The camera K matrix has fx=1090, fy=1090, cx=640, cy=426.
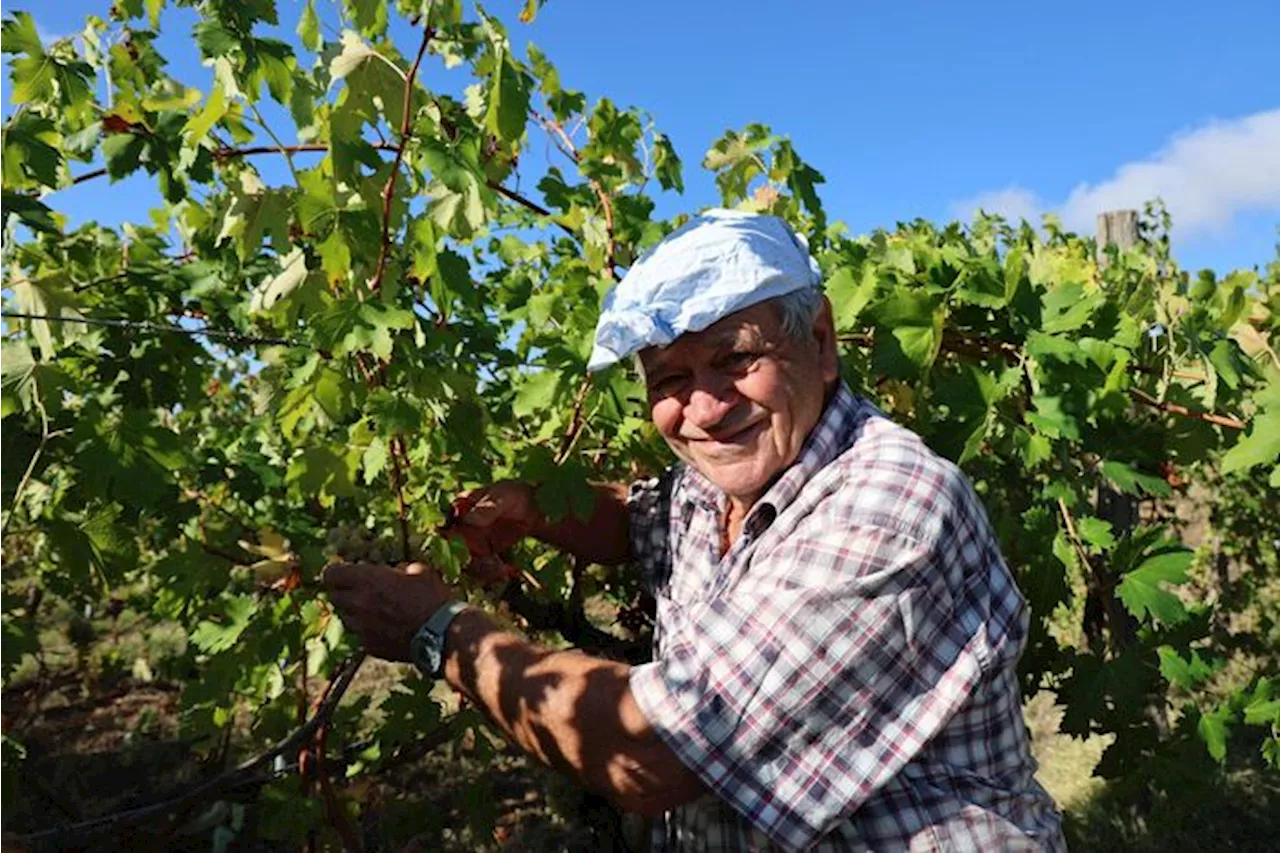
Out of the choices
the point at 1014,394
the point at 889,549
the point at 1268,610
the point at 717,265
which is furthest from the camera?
the point at 1268,610

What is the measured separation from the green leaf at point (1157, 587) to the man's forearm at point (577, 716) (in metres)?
1.20

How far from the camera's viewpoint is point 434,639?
1923mm

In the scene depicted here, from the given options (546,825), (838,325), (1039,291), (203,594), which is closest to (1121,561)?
(1039,291)

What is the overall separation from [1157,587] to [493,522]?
148 cm

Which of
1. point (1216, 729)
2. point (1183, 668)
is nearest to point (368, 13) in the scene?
point (1183, 668)

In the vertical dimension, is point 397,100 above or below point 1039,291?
above

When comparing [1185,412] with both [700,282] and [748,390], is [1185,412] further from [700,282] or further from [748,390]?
[700,282]

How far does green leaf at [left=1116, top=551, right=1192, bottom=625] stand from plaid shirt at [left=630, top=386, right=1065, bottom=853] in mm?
690

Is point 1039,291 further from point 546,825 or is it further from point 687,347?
point 546,825

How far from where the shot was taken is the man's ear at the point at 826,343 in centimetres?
206

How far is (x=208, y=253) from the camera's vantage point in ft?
10.6

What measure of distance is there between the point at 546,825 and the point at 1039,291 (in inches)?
132

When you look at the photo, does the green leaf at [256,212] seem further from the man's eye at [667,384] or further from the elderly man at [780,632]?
the man's eye at [667,384]

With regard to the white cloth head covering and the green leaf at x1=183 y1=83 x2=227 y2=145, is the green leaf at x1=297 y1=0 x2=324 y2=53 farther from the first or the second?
the white cloth head covering
